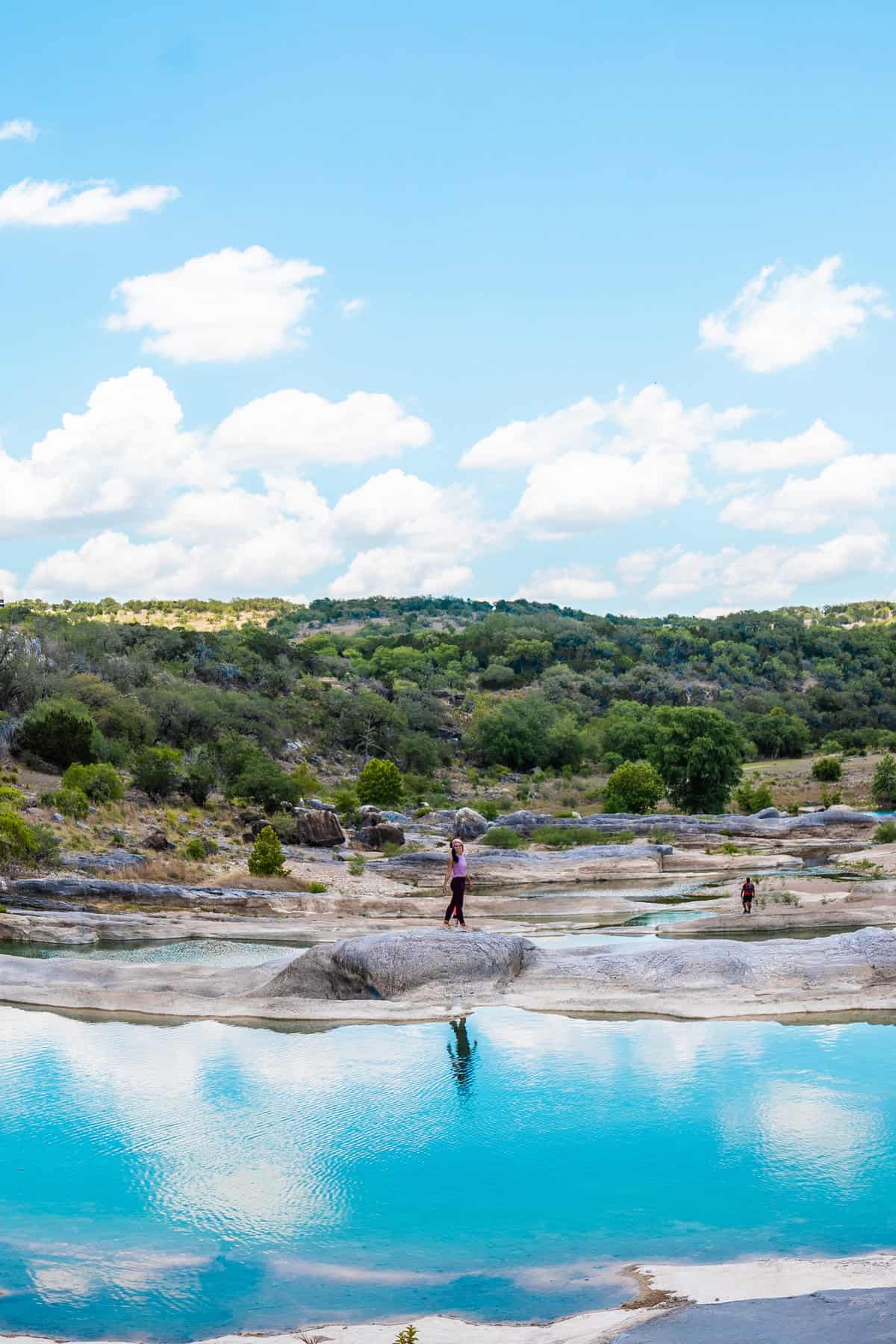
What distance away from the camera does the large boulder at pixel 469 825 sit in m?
53.2

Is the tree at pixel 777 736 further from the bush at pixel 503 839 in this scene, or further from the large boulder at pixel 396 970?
the large boulder at pixel 396 970

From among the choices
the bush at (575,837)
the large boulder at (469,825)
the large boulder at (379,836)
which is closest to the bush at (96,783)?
the large boulder at (379,836)

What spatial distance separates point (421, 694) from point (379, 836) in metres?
49.8

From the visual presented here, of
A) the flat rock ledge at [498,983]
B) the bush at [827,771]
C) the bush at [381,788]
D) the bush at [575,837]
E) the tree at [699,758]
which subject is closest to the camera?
the flat rock ledge at [498,983]

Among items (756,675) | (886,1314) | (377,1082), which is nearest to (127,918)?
(377,1082)

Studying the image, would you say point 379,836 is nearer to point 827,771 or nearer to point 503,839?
point 503,839

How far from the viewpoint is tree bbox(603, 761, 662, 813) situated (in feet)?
200

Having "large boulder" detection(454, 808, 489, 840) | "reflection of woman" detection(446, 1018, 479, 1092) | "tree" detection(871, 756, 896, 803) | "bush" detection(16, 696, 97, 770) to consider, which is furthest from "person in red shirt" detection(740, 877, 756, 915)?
"tree" detection(871, 756, 896, 803)

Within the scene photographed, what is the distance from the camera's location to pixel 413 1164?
13477 mm

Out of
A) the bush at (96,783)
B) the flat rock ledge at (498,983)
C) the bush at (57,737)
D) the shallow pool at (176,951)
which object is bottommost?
the shallow pool at (176,951)

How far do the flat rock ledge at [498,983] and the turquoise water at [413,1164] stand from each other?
2.95 feet

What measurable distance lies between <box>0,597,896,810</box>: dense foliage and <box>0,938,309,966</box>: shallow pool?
17.9m

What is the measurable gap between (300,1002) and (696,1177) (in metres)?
9.31

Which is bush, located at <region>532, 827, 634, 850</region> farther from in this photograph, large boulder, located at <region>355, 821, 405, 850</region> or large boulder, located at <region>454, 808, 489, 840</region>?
large boulder, located at <region>355, 821, 405, 850</region>
